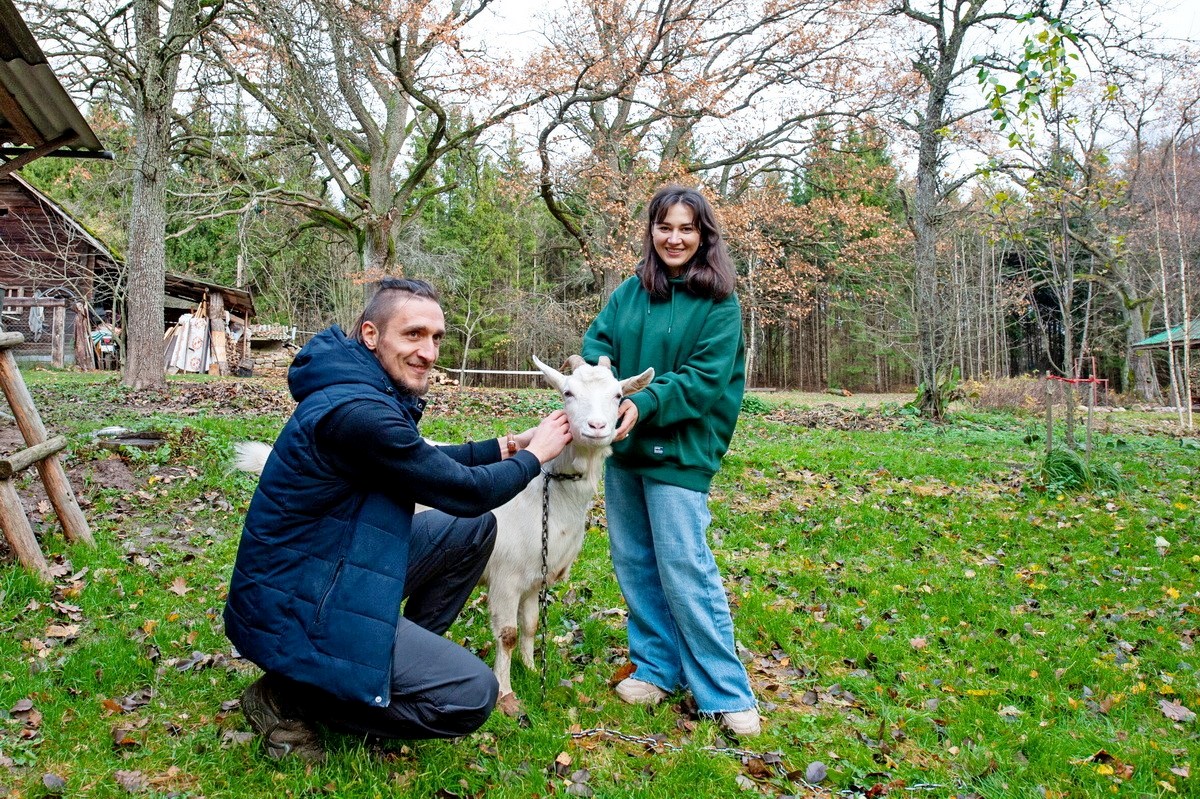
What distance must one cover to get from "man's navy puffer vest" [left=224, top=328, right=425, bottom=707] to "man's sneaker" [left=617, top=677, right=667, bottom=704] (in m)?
1.47

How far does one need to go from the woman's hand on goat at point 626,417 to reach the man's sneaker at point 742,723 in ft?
4.51

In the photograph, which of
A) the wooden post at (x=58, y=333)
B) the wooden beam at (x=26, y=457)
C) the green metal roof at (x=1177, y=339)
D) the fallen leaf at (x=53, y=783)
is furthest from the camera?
the green metal roof at (x=1177, y=339)

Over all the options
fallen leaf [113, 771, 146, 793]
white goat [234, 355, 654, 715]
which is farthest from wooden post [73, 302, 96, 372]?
fallen leaf [113, 771, 146, 793]

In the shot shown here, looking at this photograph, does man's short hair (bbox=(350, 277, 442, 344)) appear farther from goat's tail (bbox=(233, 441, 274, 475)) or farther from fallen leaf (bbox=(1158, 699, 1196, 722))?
fallen leaf (bbox=(1158, 699, 1196, 722))

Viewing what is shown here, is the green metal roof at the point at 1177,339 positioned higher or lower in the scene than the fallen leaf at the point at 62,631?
higher

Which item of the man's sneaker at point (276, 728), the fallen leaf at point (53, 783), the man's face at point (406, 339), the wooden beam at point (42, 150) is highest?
the wooden beam at point (42, 150)

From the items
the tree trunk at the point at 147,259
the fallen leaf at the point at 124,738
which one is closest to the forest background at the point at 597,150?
the tree trunk at the point at 147,259

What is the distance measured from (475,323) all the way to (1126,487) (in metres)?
29.6

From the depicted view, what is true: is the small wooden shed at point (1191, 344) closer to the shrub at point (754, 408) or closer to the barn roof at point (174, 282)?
the shrub at point (754, 408)

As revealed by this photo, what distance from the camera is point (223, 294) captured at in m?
27.5

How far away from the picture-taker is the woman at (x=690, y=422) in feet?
11.4

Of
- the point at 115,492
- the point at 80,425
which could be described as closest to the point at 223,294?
the point at 80,425

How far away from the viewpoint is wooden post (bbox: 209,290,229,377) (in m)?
25.8

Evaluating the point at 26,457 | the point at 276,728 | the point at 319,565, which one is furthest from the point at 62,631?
the point at 319,565
